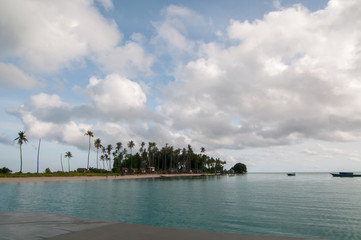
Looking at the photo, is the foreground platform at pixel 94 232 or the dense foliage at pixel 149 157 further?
the dense foliage at pixel 149 157

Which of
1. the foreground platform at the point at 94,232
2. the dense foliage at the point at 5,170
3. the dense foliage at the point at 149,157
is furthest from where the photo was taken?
the dense foliage at the point at 149,157

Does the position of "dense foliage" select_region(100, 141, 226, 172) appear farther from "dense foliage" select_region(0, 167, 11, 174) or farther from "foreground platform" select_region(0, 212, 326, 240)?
"foreground platform" select_region(0, 212, 326, 240)

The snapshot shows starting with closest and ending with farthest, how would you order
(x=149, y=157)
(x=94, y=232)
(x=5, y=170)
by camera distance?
(x=94, y=232)
(x=5, y=170)
(x=149, y=157)

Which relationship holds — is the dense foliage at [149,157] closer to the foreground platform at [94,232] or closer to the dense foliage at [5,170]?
the dense foliage at [5,170]

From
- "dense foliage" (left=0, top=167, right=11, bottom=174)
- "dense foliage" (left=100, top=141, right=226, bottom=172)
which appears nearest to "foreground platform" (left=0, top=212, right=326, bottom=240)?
"dense foliage" (left=0, top=167, right=11, bottom=174)

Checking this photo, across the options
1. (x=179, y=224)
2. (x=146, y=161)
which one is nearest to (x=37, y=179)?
(x=179, y=224)

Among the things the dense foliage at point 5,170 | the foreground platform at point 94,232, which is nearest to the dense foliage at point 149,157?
the dense foliage at point 5,170

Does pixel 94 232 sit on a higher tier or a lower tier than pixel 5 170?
higher

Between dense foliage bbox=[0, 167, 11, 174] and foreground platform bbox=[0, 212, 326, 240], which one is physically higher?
foreground platform bbox=[0, 212, 326, 240]

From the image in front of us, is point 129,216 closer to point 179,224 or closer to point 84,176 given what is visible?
point 179,224

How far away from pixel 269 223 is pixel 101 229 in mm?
14263

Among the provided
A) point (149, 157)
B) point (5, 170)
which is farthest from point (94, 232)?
point (149, 157)

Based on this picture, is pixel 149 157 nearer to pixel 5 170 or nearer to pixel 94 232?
pixel 5 170

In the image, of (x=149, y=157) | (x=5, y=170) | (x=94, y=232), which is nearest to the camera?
(x=94, y=232)
